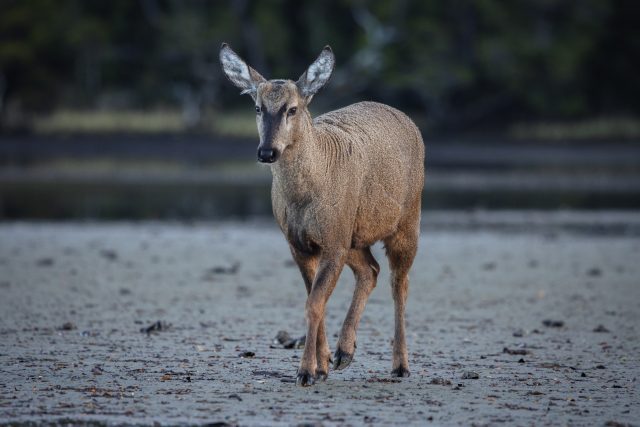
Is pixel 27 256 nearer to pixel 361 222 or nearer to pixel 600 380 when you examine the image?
pixel 361 222

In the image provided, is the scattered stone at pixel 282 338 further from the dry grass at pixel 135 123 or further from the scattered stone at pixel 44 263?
the dry grass at pixel 135 123

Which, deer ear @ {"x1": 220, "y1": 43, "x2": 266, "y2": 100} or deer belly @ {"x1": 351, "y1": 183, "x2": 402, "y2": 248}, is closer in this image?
deer ear @ {"x1": 220, "y1": 43, "x2": 266, "y2": 100}

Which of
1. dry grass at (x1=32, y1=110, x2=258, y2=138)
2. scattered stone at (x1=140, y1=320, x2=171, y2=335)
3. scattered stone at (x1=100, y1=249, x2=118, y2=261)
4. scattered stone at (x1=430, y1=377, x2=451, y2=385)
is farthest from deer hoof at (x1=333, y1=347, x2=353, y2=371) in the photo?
dry grass at (x1=32, y1=110, x2=258, y2=138)

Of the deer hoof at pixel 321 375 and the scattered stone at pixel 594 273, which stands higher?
the scattered stone at pixel 594 273

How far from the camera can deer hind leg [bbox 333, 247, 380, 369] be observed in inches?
368

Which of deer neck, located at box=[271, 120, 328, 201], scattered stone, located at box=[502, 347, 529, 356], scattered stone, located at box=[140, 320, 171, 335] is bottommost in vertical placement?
scattered stone, located at box=[140, 320, 171, 335]

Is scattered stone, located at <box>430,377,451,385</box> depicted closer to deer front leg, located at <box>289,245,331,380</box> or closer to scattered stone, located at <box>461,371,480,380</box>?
scattered stone, located at <box>461,371,480,380</box>

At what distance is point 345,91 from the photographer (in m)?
51.6

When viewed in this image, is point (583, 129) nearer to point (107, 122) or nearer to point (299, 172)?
point (107, 122)

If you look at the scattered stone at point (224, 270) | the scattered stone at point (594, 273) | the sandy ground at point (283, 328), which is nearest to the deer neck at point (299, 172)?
the sandy ground at point (283, 328)

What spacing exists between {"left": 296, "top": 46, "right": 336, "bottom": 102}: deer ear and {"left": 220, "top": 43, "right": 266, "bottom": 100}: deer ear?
320 millimetres

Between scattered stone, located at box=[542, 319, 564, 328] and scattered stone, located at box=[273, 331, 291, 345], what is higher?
scattered stone, located at box=[542, 319, 564, 328]

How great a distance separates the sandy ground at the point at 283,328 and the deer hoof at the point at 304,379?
89 mm

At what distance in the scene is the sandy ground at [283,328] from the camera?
8.23m
